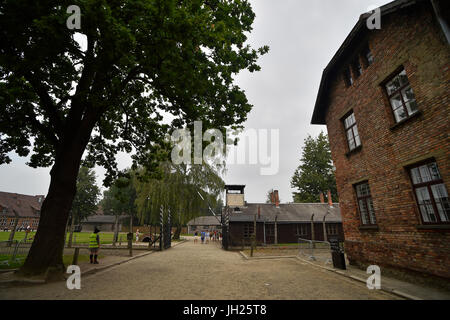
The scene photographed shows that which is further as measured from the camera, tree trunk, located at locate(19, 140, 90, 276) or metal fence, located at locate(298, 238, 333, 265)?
metal fence, located at locate(298, 238, 333, 265)

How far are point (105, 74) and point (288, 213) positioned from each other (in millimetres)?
24925

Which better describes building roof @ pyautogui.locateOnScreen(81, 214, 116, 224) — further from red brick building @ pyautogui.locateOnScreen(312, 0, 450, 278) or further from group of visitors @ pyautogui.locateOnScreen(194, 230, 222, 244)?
red brick building @ pyautogui.locateOnScreen(312, 0, 450, 278)

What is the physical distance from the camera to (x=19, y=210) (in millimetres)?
59188

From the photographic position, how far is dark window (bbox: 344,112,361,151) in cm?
989

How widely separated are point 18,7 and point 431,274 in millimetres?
12679

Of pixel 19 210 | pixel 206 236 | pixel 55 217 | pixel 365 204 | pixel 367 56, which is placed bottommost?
pixel 206 236

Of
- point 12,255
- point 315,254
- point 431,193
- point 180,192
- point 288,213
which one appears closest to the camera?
point 431,193

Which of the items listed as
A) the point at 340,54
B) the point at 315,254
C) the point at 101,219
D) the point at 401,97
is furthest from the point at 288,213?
the point at 101,219

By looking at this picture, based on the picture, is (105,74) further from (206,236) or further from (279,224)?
(206,236)

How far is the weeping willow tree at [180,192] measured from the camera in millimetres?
22234

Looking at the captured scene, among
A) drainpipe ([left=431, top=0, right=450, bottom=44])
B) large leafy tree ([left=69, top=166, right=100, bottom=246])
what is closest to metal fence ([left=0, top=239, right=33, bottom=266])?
large leafy tree ([left=69, top=166, right=100, bottom=246])

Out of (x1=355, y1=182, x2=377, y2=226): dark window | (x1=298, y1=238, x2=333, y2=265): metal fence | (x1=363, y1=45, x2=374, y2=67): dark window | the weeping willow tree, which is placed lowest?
(x1=298, y1=238, x2=333, y2=265): metal fence

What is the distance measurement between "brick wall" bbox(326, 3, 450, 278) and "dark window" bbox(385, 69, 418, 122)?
21 cm

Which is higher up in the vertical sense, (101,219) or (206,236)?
(101,219)
